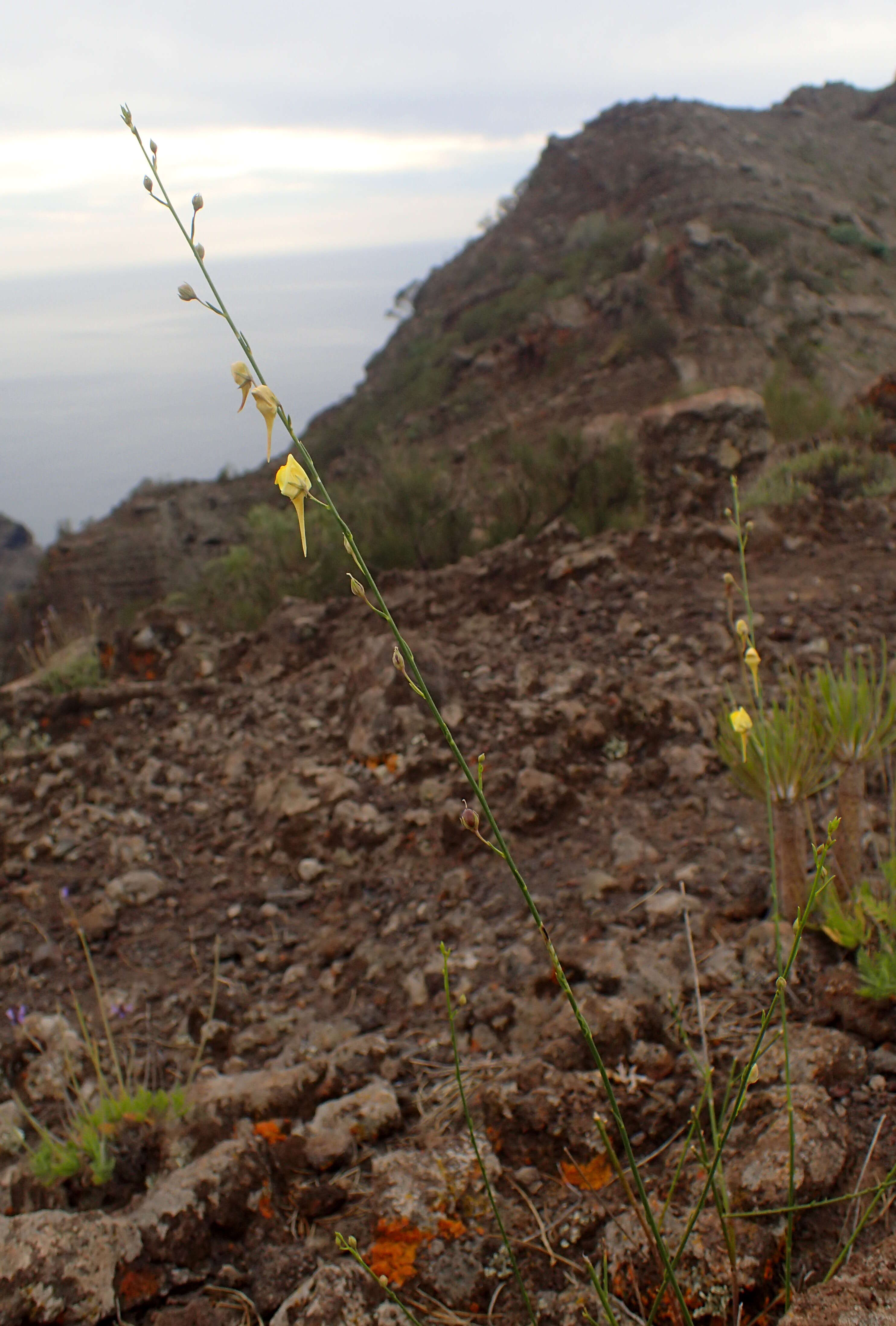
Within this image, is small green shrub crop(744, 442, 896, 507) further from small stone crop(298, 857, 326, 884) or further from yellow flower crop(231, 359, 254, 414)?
yellow flower crop(231, 359, 254, 414)

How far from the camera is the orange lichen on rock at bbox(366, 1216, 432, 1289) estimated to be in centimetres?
136

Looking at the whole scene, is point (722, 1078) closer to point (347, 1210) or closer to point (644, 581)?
point (347, 1210)

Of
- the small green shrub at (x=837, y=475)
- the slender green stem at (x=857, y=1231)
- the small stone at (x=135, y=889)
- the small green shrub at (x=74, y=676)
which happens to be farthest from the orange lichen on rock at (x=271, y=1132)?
the small green shrub at (x=837, y=475)

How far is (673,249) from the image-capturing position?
60.0 ft

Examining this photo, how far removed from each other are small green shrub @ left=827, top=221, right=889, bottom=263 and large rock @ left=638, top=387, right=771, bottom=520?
17316 millimetres

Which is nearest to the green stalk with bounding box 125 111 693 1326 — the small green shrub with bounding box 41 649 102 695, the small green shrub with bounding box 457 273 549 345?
the small green shrub with bounding box 41 649 102 695

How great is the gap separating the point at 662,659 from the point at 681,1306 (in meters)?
2.94

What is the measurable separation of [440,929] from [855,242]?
23.7m

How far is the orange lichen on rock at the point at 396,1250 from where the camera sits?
1.36 m

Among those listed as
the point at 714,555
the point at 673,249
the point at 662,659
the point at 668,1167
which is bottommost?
the point at 668,1167

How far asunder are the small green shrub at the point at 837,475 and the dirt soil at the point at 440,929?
2.08ft

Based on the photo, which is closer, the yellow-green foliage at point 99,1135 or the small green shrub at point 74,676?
the yellow-green foliage at point 99,1135

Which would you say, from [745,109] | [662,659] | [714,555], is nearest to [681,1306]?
[662,659]

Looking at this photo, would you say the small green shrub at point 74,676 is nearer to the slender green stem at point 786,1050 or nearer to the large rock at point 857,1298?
the slender green stem at point 786,1050
